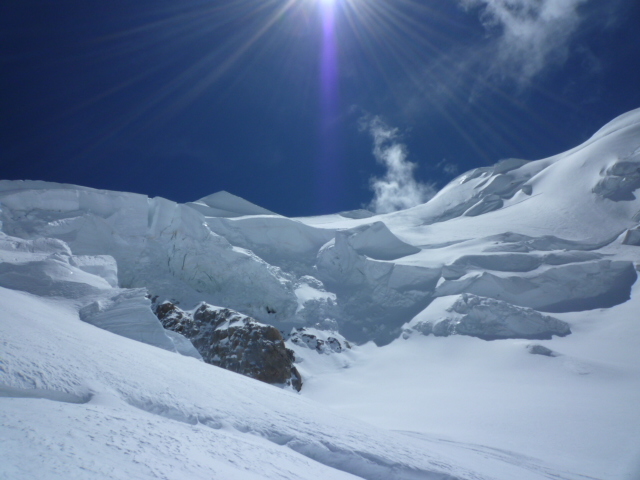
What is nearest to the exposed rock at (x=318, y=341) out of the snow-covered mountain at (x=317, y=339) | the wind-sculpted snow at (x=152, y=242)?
the snow-covered mountain at (x=317, y=339)

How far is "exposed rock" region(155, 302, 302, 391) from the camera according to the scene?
67.1 ft

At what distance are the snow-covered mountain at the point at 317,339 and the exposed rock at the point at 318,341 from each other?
14cm

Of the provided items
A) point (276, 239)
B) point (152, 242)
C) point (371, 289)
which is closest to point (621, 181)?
point (371, 289)

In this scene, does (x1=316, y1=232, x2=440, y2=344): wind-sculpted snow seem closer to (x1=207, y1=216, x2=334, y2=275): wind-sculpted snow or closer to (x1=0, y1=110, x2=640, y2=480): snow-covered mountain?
(x1=0, y1=110, x2=640, y2=480): snow-covered mountain

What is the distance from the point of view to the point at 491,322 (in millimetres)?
25344

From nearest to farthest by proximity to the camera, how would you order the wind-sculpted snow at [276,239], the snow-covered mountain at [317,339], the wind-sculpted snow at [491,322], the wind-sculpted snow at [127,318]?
the snow-covered mountain at [317,339]
the wind-sculpted snow at [127,318]
the wind-sculpted snow at [491,322]
the wind-sculpted snow at [276,239]

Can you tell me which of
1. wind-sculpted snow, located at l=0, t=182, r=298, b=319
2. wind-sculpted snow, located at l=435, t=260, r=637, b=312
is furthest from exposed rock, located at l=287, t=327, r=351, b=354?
wind-sculpted snow, located at l=435, t=260, r=637, b=312

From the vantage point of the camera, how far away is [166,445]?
16.1 ft

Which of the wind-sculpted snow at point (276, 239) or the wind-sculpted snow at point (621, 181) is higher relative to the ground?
the wind-sculpted snow at point (621, 181)

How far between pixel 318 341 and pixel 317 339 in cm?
18

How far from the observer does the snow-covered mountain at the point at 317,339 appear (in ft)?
18.8

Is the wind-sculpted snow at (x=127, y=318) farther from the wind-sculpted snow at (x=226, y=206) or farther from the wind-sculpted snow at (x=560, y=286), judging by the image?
the wind-sculpted snow at (x=226, y=206)

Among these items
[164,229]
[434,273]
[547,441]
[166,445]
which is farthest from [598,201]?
[166,445]

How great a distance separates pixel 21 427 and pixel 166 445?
147 cm
